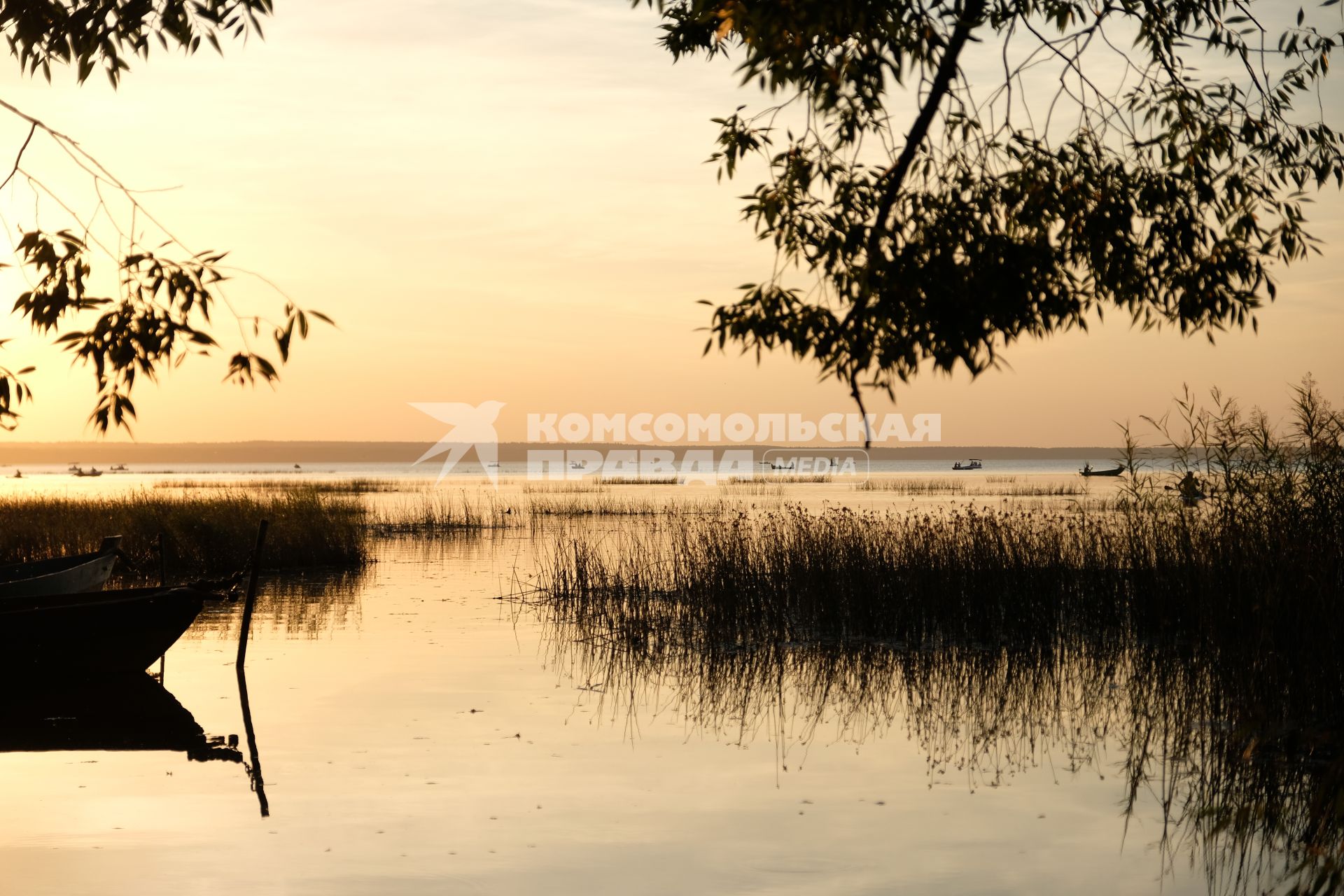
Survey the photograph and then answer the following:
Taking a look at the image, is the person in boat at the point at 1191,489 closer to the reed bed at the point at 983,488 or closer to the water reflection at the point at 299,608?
the water reflection at the point at 299,608

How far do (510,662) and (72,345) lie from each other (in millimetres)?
7780

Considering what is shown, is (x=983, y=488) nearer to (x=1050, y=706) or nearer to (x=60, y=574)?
(x=60, y=574)

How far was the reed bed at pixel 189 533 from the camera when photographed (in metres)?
22.6

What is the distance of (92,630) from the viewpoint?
12.5 metres

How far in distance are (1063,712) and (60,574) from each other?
1123 cm

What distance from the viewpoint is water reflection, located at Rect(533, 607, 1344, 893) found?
7074 mm

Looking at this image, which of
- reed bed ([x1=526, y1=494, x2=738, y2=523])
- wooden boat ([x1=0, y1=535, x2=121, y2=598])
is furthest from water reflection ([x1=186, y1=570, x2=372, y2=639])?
reed bed ([x1=526, y1=494, x2=738, y2=523])

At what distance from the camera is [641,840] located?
7.17 meters

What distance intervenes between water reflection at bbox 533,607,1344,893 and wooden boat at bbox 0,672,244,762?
3.35m

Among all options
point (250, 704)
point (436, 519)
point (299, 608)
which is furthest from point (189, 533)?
point (436, 519)

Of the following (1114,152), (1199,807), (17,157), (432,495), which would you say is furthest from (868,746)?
(432,495)

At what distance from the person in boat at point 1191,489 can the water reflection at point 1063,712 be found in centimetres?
133

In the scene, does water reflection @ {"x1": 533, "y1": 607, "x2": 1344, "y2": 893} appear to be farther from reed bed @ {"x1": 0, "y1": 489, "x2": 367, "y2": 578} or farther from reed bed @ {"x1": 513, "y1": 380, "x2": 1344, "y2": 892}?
reed bed @ {"x1": 0, "y1": 489, "x2": 367, "y2": 578}

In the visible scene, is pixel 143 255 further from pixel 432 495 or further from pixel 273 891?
pixel 432 495
